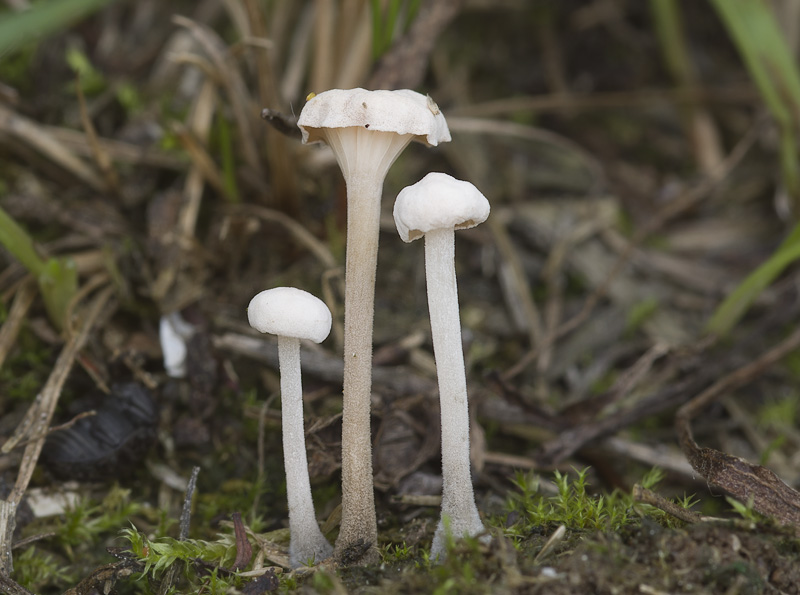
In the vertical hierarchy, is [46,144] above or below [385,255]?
above

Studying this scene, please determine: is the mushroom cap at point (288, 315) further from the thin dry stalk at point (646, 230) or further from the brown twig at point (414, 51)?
the brown twig at point (414, 51)

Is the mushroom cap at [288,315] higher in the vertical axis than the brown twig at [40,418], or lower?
higher

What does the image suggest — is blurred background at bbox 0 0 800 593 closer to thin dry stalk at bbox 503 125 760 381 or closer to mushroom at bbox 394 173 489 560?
thin dry stalk at bbox 503 125 760 381

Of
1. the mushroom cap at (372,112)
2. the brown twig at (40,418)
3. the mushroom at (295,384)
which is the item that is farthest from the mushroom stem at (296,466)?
the brown twig at (40,418)

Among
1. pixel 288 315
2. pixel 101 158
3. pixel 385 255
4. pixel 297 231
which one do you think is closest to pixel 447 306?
pixel 288 315

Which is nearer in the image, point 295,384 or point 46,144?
point 295,384

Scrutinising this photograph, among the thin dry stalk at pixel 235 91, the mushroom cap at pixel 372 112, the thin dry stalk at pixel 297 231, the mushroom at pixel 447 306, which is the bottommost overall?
the mushroom at pixel 447 306

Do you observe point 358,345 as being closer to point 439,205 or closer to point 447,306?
point 447,306

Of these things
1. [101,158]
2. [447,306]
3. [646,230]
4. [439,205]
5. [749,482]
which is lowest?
[749,482]

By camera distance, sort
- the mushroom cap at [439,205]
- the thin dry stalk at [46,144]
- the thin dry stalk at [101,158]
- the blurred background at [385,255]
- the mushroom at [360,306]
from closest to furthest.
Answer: the mushroom cap at [439,205] → the mushroom at [360,306] → the blurred background at [385,255] → the thin dry stalk at [101,158] → the thin dry stalk at [46,144]
